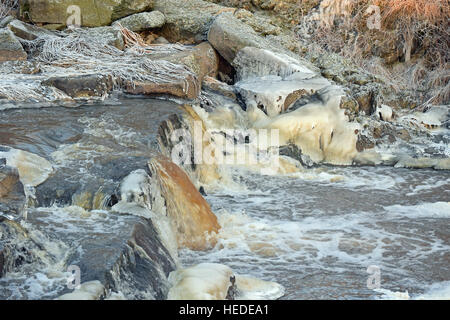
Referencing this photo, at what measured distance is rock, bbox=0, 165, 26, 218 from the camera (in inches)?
123

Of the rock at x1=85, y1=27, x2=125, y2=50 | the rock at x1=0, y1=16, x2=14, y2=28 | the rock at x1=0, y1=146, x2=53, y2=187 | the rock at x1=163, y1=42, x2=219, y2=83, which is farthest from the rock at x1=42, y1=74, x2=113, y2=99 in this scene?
the rock at x1=0, y1=146, x2=53, y2=187

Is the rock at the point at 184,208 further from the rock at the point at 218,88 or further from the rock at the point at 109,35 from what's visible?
the rock at the point at 109,35

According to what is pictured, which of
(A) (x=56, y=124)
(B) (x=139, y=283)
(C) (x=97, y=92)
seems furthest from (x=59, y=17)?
(B) (x=139, y=283)

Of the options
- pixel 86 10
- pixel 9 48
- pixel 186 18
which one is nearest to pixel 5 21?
pixel 9 48

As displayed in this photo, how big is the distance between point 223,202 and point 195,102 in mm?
1589

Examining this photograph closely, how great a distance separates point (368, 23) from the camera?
28.2ft

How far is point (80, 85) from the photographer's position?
229 inches

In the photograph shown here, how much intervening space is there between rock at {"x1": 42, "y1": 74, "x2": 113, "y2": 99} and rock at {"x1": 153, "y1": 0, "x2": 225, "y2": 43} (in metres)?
1.96

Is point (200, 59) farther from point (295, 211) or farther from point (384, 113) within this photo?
point (295, 211)

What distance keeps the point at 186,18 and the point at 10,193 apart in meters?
4.83

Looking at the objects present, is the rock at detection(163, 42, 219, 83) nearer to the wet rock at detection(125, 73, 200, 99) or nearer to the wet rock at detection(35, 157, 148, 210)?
the wet rock at detection(125, 73, 200, 99)

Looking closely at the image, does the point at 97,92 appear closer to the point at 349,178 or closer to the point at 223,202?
the point at 223,202

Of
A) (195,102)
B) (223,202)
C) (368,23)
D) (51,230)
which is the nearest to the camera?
(51,230)
